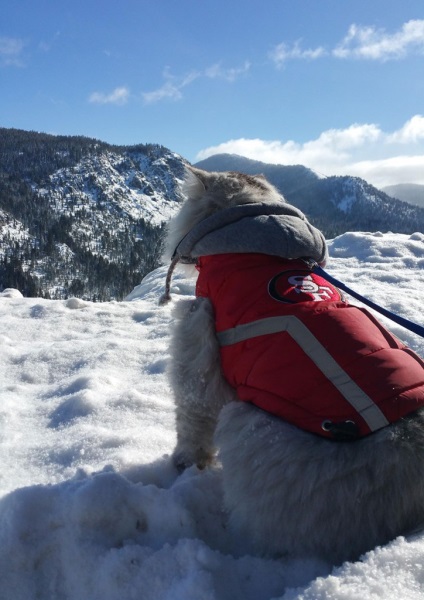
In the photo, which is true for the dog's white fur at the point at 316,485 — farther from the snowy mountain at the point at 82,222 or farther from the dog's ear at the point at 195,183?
the snowy mountain at the point at 82,222

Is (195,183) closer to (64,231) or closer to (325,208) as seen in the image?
(64,231)

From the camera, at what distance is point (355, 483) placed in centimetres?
190

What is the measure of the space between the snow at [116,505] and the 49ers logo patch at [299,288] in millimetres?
1232

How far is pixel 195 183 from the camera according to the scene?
11.2 feet

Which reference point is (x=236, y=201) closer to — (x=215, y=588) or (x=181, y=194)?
(x=181, y=194)

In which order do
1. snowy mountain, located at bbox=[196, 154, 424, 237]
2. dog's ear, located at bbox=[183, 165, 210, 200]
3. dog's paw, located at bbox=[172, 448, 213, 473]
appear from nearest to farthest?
1. dog's paw, located at bbox=[172, 448, 213, 473]
2. dog's ear, located at bbox=[183, 165, 210, 200]
3. snowy mountain, located at bbox=[196, 154, 424, 237]

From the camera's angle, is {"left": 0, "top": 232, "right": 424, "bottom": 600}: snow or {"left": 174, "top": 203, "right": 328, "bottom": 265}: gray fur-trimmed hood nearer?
{"left": 0, "top": 232, "right": 424, "bottom": 600}: snow

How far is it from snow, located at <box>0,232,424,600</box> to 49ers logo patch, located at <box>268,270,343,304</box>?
1232 mm

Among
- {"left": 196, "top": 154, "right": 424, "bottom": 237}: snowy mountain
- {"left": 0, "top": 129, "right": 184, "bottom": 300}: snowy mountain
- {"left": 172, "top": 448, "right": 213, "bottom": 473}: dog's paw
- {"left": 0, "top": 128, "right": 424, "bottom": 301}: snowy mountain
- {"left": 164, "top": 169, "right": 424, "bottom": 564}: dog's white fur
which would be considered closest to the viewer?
{"left": 164, "top": 169, "right": 424, "bottom": 564}: dog's white fur

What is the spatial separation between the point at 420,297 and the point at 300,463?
5.67 m

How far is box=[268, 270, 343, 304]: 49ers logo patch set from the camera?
254 centimetres

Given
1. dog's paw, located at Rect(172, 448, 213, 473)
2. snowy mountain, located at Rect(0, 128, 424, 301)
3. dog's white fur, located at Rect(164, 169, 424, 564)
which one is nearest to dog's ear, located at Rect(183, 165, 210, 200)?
dog's white fur, located at Rect(164, 169, 424, 564)

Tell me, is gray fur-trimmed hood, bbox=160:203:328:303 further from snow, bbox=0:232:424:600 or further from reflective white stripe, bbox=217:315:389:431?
snow, bbox=0:232:424:600

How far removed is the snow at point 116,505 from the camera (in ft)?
5.76
